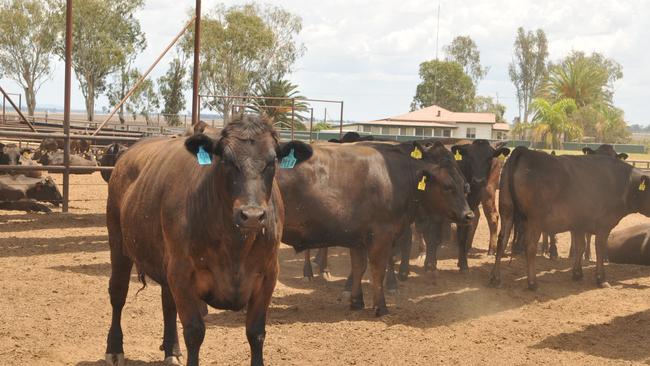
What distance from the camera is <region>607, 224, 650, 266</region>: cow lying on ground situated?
40.7 ft

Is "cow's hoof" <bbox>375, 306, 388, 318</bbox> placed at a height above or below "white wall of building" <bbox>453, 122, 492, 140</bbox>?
below

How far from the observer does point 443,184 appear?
9.35 meters

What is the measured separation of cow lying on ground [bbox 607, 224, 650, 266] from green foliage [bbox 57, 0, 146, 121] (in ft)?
149

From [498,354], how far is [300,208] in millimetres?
2652

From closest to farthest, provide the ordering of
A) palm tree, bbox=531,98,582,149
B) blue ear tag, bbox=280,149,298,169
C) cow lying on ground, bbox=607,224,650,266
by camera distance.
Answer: blue ear tag, bbox=280,149,298,169 → cow lying on ground, bbox=607,224,650,266 → palm tree, bbox=531,98,582,149

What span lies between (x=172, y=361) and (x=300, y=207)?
2828 mm

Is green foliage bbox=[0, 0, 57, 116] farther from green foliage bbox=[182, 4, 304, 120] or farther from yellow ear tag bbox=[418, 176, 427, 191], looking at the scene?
yellow ear tag bbox=[418, 176, 427, 191]

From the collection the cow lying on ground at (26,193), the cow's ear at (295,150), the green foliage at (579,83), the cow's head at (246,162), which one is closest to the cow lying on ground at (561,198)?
the cow's ear at (295,150)

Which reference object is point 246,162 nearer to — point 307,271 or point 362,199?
point 362,199

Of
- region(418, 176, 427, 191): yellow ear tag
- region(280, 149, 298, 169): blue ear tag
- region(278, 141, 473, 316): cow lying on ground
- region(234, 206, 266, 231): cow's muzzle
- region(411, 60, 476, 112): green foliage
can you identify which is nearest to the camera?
region(234, 206, 266, 231): cow's muzzle

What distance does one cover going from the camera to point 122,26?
56562mm

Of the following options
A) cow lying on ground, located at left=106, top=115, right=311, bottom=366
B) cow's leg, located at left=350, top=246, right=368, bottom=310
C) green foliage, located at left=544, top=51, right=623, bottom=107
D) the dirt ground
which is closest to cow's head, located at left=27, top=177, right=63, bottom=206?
the dirt ground

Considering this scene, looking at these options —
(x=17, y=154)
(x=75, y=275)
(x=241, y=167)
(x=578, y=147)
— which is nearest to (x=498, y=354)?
(x=241, y=167)

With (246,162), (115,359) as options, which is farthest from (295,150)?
(115,359)
